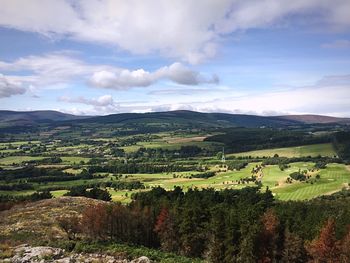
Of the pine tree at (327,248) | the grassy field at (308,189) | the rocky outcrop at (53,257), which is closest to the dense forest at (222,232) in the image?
the pine tree at (327,248)

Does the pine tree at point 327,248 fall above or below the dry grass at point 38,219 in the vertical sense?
above

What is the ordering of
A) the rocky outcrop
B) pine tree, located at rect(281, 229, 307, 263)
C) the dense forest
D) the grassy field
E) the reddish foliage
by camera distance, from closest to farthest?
the rocky outcrop, the dense forest, pine tree, located at rect(281, 229, 307, 263), the reddish foliage, the grassy field

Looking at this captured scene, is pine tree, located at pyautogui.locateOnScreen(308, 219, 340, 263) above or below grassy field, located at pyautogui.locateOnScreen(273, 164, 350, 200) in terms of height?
above

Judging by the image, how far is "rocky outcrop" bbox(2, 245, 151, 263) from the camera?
2467 inches

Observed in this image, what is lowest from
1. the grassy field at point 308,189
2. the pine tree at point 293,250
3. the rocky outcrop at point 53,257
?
the grassy field at point 308,189

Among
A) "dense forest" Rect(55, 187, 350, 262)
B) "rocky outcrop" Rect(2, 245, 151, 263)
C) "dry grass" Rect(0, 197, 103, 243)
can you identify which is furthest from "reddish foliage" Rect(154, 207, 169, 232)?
"rocky outcrop" Rect(2, 245, 151, 263)

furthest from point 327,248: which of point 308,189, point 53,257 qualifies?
point 308,189

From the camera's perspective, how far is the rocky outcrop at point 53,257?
62.7 meters

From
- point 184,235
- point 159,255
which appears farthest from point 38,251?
point 184,235

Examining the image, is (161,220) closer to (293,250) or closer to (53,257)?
(293,250)

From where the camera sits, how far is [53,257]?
6488 cm

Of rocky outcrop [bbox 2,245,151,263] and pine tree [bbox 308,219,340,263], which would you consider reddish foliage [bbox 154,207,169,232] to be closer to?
rocky outcrop [bbox 2,245,151,263]

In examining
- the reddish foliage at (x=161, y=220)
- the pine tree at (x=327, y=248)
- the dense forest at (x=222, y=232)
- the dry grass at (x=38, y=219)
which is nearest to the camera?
the pine tree at (x=327, y=248)

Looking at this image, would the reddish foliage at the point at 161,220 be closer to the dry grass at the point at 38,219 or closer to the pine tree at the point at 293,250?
the dry grass at the point at 38,219
